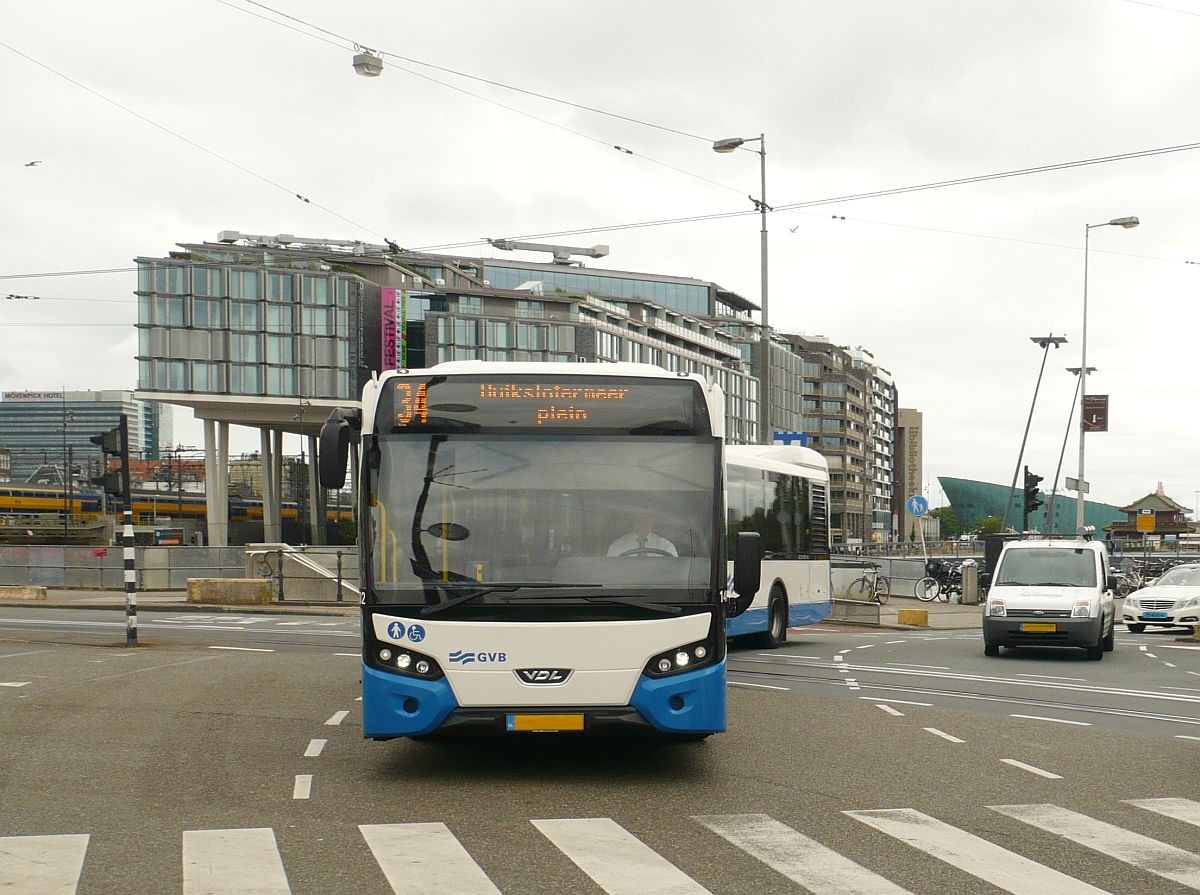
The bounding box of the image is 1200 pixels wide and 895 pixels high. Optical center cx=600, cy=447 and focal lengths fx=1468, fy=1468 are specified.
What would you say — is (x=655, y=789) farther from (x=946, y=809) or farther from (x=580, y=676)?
(x=946, y=809)

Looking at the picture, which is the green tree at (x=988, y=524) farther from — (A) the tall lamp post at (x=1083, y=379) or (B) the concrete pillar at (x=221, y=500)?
(A) the tall lamp post at (x=1083, y=379)

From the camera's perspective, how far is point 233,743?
11.2m

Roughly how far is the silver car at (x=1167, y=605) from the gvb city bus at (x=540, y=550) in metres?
22.0

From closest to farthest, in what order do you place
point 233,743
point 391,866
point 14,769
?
point 391,866, point 14,769, point 233,743

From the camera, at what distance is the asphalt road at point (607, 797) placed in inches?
260

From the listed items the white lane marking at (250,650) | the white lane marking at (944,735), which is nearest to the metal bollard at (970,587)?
the white lane marking at (250,650)

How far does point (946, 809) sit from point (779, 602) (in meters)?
14.0

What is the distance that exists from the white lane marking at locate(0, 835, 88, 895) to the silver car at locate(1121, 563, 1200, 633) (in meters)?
25.6

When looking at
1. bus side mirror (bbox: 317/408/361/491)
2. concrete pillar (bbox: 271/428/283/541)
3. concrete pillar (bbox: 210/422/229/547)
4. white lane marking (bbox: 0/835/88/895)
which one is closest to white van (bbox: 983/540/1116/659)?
bus side mirror (bbox: 317/408/361/491)

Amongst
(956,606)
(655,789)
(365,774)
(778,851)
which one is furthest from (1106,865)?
(956,606)

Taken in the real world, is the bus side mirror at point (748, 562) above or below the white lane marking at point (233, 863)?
above

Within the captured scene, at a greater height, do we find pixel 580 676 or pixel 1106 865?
pixel 580 676

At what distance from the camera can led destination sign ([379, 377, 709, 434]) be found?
9.84 meters

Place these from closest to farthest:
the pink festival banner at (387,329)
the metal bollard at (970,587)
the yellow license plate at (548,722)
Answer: the yellow license plate at (548,722) < the metal bollard at (970,587) < the pink festival banner at (387,329)
